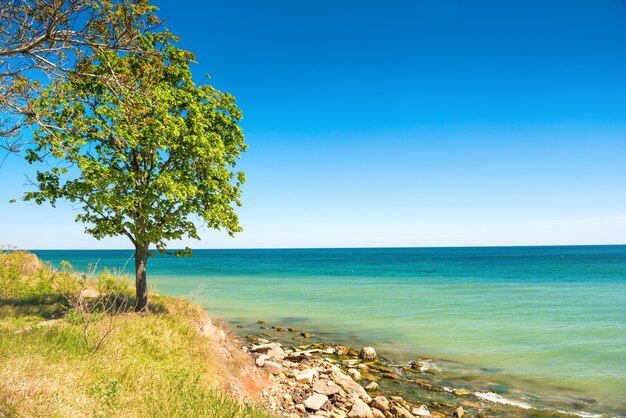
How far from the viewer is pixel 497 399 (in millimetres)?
14789

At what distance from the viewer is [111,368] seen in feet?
29.2

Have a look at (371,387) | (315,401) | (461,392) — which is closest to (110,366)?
(315,401)

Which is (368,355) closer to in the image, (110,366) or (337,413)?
(337,413)

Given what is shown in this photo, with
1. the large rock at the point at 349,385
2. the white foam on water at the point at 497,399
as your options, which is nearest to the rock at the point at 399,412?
the large rock at the point at 349,385

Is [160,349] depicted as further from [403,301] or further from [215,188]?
[403,301]

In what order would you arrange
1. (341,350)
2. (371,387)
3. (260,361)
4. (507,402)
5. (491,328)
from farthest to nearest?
(491,328)
(341,350)
(260,361)
(371,387)
(507,402)

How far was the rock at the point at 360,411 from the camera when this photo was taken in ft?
40.6

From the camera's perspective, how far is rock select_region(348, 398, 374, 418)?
12.4 meters

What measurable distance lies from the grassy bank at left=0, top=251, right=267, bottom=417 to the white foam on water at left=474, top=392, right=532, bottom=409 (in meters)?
9.60

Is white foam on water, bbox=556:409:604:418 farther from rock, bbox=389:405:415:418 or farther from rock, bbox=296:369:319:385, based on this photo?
rock, bbox=296:369:319:385

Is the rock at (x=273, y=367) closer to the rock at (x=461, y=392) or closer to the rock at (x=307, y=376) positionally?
the rock at (x=307, y=376)

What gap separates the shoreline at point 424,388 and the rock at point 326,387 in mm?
1297

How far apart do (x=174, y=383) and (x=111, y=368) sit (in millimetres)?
1475

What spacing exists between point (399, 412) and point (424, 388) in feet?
10.7
